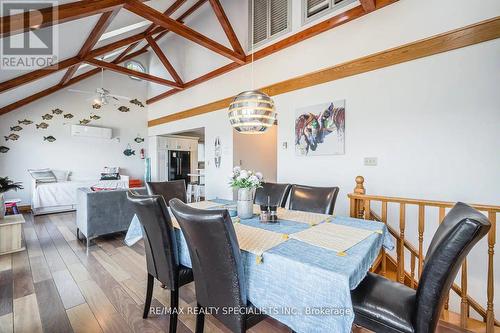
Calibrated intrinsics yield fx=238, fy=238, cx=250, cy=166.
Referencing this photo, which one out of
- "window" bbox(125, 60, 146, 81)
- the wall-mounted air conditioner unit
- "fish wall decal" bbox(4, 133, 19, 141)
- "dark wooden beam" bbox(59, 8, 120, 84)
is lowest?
"fish wall decal" bbox(4, 133, 19, 141)

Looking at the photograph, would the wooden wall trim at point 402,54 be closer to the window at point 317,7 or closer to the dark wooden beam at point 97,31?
the window at point 317,7

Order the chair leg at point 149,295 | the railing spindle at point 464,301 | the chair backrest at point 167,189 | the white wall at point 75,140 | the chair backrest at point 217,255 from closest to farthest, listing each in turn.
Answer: the chair backrest at point 217,255 → the railing spindle at point 464,301 → the chair leg at point 149,295 → the chair backrest at point 167,189 → the white wall at point 75,140

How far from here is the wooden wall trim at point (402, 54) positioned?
2.40 metres

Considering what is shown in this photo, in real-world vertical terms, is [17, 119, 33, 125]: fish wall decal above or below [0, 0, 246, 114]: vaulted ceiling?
below

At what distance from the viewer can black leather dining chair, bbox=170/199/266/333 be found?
1.12 m

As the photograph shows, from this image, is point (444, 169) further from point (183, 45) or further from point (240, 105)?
point (183, 45)

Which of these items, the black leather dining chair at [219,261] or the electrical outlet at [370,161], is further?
the electrical outlet at [370,161]

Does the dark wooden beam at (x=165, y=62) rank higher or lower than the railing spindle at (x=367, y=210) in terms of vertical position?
higher

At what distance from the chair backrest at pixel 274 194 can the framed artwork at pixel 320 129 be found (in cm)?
115

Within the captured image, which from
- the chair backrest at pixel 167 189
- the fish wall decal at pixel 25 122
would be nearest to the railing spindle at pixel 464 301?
the chair backrest at pixel 167 189

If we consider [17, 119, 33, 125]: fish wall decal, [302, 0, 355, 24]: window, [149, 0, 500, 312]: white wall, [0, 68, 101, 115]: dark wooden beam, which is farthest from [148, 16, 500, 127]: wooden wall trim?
[17, 119, 33, 125]: fish wall decal

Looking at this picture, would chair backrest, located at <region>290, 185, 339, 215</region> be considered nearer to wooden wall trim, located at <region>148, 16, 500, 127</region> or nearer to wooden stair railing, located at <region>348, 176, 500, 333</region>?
wooden stair railing, located at <region>348, 176, 500, 333</region>

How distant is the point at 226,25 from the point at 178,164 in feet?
16.4

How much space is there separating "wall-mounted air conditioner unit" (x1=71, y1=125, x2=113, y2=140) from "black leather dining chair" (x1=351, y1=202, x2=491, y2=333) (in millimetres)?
7784
